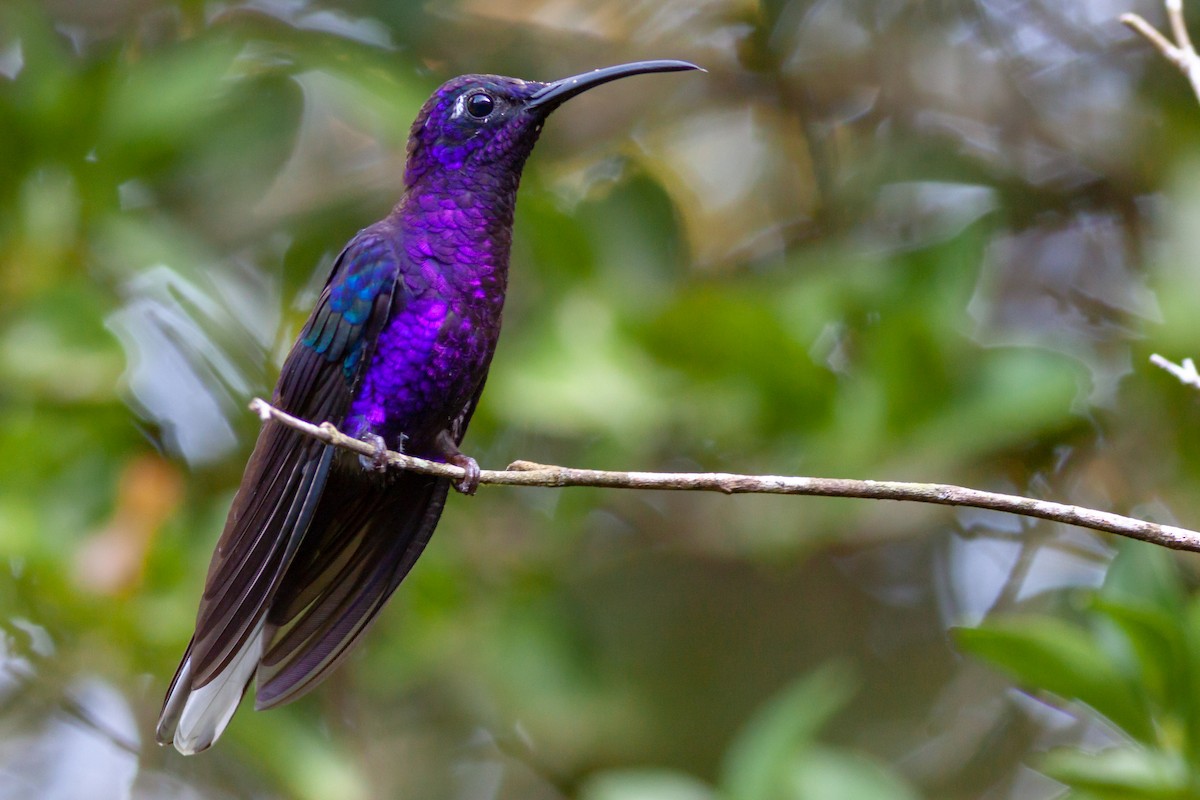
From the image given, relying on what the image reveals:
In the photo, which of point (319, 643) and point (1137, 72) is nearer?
point (319, 643)

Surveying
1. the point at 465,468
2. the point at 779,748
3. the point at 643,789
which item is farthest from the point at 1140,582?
the point at 465,468

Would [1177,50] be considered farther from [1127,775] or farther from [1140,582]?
[1127,775]

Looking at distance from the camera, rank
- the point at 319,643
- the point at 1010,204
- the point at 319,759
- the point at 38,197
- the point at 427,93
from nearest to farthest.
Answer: the point at 319,643 → the point at 319,759 → the point at 38,197 → the point at 427,93 → the point at 1010,204

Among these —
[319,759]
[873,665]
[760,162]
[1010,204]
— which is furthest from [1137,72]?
[319,759]

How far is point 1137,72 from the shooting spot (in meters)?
4.22

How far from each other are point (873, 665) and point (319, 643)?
2.93 m

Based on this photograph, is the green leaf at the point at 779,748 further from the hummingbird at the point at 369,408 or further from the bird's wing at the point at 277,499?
the bird's wing at the point at 277,499

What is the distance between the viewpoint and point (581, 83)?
95.9 inches

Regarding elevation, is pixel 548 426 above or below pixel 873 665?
above

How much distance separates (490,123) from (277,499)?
85cm

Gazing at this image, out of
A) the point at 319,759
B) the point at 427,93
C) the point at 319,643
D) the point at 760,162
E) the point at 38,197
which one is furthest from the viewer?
the point at 760,162

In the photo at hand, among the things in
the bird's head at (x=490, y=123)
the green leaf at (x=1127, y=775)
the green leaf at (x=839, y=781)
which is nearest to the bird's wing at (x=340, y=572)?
the bird's head at (x=490, y=123)

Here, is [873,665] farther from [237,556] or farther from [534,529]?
[237,556]

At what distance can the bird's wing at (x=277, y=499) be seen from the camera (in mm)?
2076
